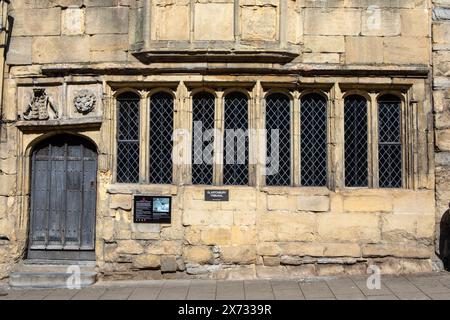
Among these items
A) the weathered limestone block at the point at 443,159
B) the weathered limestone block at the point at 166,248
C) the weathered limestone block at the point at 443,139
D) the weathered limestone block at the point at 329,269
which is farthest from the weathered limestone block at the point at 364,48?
the weathered limestone block at the point at 166,248

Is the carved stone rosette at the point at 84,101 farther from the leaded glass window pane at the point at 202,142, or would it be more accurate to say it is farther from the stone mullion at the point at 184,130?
the leaded glass window pane at the point at 202,142

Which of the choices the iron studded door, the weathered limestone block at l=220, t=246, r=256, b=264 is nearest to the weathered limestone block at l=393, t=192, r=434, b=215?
the weathered limestone block at l=220, t=246, r=256, b=264

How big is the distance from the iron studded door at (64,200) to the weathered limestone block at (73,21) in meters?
1.67

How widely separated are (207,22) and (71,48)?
218 centimetres

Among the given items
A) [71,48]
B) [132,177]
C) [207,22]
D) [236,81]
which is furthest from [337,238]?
[71,48]

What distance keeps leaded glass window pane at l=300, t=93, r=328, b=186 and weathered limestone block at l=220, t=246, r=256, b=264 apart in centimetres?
137

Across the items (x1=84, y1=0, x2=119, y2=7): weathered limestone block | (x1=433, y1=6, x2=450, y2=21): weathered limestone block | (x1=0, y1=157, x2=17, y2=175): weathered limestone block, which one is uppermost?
(x1=84, y1=0, x2=119, y2=7): weathered limestone block

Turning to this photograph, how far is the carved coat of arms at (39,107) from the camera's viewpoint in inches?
301

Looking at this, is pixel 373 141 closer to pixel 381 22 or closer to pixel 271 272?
pixel 381 22

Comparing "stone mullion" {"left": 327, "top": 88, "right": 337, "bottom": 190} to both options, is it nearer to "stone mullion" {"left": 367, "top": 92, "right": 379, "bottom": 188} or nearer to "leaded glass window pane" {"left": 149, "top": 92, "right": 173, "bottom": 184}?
"stone mullion" {"left": 367, "top": 92, "right": 379, "bottom": 188}

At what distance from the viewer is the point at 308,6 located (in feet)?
24.9

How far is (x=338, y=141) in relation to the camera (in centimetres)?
755

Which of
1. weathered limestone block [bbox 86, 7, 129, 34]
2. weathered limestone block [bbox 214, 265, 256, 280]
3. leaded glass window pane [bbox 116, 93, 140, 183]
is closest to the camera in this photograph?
weathered limestone block [bbox 214, 265, 256, 280]

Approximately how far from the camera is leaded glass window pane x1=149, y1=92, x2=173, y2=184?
768 centimetres
